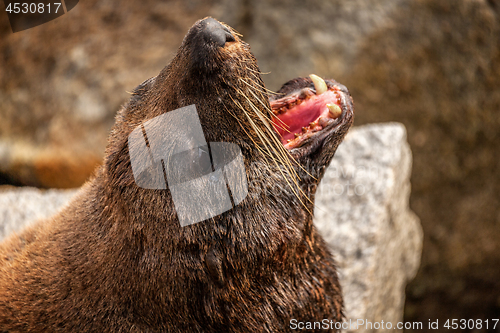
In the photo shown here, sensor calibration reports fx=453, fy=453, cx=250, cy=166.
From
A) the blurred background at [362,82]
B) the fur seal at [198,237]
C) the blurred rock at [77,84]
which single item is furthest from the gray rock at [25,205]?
the fur seal at [198,237]

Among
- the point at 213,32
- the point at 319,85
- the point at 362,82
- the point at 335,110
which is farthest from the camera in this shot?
the point at 362,82

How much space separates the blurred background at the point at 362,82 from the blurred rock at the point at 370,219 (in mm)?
943

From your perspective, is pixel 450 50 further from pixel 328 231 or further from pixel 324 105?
pixel 324 105

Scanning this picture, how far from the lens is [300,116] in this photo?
2.06 meters

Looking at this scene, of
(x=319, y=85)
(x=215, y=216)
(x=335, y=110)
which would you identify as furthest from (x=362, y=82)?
(x=215, y=216)

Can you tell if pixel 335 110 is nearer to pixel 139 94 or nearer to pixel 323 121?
pixel 323 121

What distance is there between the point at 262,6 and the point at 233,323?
424 cm

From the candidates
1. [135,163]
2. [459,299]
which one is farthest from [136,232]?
[459,299]

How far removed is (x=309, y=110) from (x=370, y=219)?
1644 mm

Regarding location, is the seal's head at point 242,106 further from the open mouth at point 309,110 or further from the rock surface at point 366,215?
the rock surface at point 366,215

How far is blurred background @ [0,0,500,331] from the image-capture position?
4438 millimetres

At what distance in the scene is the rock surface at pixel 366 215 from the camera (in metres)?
3.32

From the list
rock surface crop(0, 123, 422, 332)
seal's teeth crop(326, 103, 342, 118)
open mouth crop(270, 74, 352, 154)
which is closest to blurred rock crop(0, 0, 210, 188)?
rock surface crop(0, 123, 422, 332)

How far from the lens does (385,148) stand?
3.75 meters
